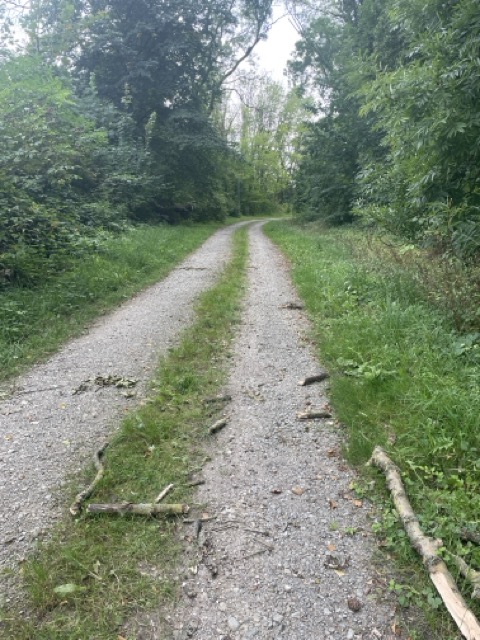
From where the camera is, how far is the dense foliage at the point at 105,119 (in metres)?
7.84

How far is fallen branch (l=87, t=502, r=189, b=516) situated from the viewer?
7.73ft

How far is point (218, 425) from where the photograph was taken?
3.31 m

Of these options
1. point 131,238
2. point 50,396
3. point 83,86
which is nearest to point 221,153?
point 83,86

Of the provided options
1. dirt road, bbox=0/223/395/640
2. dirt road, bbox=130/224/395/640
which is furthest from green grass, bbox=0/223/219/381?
dirt road, bbox=130/224/395/640

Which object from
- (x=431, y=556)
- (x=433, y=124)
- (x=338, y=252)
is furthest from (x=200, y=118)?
(x=431, y=556)

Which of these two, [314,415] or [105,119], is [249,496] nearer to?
[314,415]

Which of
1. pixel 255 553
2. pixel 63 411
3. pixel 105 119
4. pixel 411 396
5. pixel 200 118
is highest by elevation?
pixel 200 118

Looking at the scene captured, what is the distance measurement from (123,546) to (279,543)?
2.90ft

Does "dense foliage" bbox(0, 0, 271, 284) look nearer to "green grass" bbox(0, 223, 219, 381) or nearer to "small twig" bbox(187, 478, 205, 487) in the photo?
"green grass" bbox(0, 223, 219, 381)

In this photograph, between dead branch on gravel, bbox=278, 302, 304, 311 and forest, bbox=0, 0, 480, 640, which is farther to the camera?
dead branch on gravel, bbox=278, 302, 304, 311

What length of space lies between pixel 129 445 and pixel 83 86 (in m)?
18.1

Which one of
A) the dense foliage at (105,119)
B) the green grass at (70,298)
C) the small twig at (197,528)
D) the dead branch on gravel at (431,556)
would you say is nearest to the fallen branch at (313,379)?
the dead branch on gravel at (431,556)

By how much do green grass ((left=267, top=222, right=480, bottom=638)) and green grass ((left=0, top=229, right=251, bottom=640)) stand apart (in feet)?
4.08

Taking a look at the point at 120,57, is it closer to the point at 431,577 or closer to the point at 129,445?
the point at 129,445
